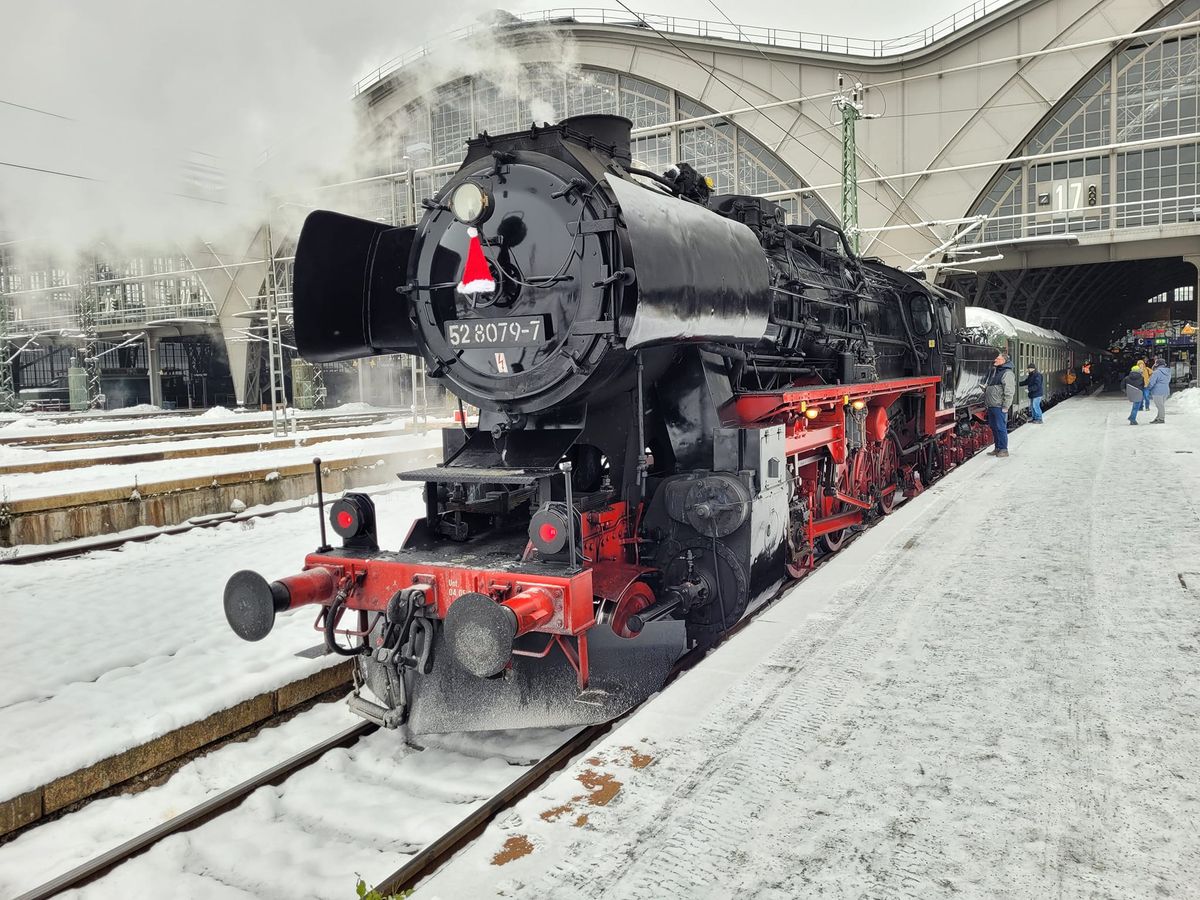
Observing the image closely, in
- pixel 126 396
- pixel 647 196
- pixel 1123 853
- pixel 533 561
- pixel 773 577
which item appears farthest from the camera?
pixel 126 396

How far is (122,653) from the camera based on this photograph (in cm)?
504

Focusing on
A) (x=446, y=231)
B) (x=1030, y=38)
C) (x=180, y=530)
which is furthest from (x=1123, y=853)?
(x=1030, y=38)

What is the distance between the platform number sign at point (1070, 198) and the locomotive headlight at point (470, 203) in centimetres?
2605

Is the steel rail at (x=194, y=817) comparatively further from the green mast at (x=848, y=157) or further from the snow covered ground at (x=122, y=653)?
the green mast at (x=848, y=157)

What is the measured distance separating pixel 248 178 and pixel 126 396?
115 ft

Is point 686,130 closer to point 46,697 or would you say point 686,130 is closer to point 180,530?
point 180,530

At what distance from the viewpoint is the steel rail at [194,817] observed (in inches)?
122

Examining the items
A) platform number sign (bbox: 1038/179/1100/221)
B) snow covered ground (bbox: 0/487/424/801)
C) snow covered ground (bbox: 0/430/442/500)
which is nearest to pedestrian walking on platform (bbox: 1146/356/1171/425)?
platform number sign (bbox: 1038/179/1100/221)

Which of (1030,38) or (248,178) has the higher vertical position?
(1030,38)

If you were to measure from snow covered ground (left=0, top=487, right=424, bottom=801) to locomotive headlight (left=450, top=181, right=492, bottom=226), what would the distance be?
2948 mm

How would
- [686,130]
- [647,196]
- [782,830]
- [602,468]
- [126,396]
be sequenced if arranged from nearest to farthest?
[782,830] < [647,196] < [602,468] < [686,130] < [126,396]

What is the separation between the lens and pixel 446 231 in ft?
15.1

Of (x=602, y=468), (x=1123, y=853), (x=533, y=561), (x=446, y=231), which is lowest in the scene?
(x=1123, y=853)

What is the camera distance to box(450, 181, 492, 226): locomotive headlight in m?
4.18
